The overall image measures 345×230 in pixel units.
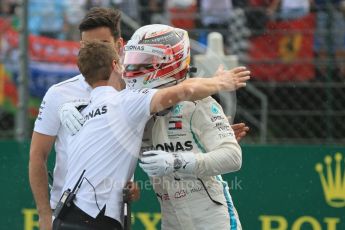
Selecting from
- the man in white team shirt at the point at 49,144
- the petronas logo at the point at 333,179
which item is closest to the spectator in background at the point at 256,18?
the petronas logo at the point at 333,179

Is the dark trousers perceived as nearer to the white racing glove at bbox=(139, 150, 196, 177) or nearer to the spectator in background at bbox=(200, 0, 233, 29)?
the white racing glove at bbox=(139, 150, 196, 177)

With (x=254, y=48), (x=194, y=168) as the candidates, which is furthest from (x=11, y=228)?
(x=194, y=168)

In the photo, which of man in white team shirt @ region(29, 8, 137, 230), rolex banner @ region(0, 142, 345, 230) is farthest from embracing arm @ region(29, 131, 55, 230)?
rolex banner @ region(0, 142, 345, 230)

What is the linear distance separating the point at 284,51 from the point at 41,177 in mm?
3213

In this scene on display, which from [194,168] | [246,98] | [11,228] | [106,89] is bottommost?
[11,228]

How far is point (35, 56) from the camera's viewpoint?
7004 mm

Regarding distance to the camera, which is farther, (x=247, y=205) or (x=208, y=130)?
(x=247, y=205)

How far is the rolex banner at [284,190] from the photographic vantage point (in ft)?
→ 19.4

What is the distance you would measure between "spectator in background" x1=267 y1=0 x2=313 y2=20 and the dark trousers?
12.1 ft

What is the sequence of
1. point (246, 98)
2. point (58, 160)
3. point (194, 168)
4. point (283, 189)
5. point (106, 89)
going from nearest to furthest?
point (194, 168)
point (106, 89)
point (58, 160)
point (283, 189)
point (246, 98)

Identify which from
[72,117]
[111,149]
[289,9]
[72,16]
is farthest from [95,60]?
[289,9]

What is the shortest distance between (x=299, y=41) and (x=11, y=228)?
2.85 meters

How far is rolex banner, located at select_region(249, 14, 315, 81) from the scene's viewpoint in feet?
22.7

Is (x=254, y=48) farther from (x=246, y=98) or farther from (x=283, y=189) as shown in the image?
(x=283, y=189)
